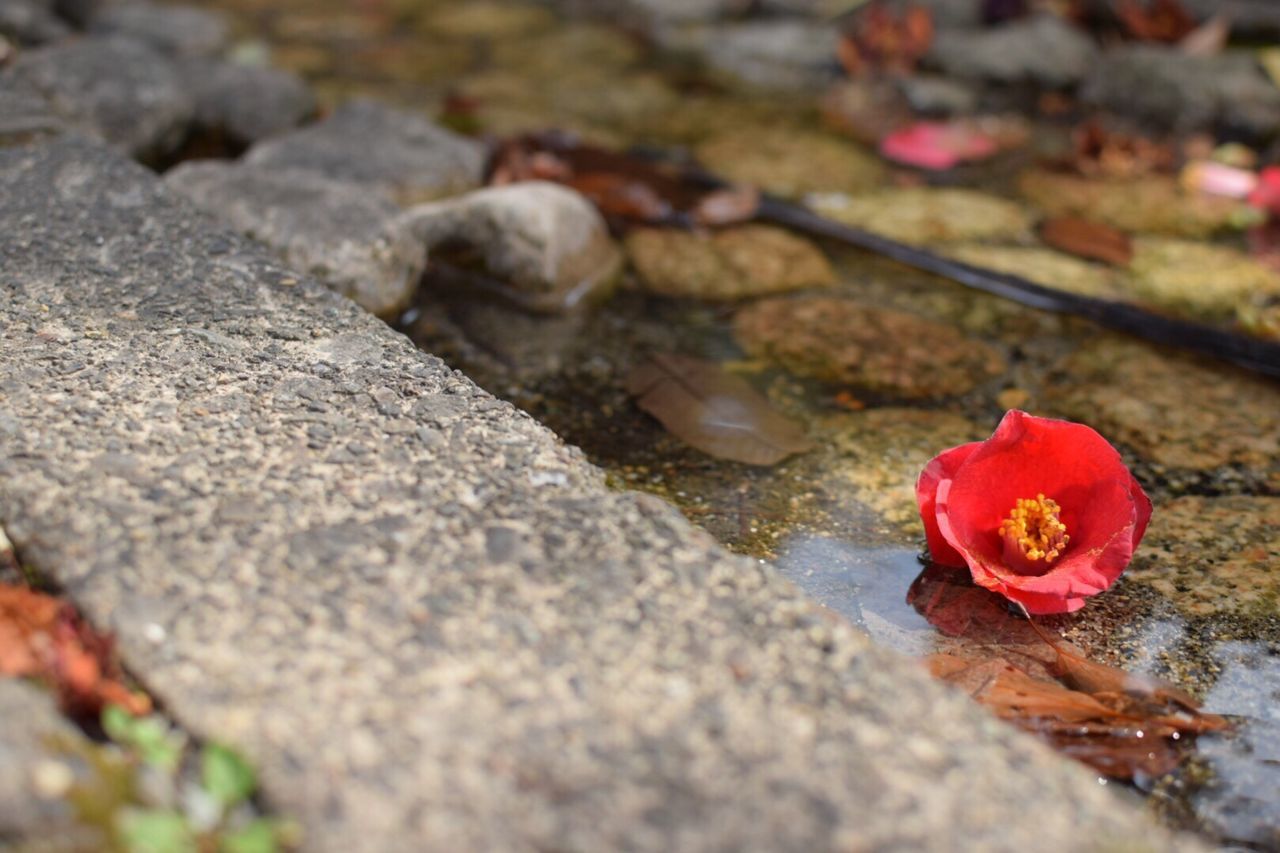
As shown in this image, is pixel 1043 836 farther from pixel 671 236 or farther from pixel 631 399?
pixel 671 236

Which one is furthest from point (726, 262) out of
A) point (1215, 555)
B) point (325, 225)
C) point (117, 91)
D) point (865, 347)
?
point (117, 91)

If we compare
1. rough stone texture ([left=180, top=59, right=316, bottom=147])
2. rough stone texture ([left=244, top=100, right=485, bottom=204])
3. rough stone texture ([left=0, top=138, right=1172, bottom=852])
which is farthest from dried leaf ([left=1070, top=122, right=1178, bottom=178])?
rough stone texture ([left=0, top=138, right=1172, bottom=852])

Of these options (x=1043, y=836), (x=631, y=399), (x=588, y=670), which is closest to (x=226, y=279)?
(x=631, y=399)

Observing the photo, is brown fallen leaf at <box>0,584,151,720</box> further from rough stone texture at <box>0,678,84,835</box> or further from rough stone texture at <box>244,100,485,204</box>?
rough stone texture at <box>244,100,485,204</box>

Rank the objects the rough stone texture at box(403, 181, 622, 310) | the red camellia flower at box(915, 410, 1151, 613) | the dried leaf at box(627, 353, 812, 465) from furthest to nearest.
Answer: the rough stone texture at box(403, 181, 622, 310) → the dried leaf at box(627, 353, 812, 465) → the red camellia flower at box(915, 410, 1151, 613)

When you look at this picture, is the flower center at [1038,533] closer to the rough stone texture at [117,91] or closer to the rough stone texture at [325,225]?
the rough stone texture at [325,225]

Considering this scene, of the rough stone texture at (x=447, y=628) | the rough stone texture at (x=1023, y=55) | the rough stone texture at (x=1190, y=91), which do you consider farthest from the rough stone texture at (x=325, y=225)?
the rough stone texture at (x=1190, y=91)

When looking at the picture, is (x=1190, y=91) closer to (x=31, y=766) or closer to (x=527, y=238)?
(x=527, y=238)
